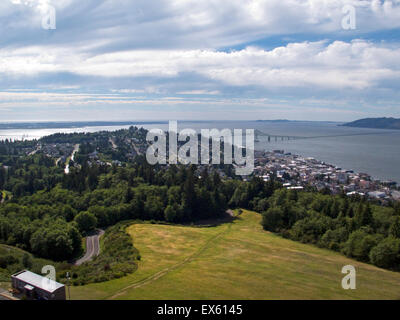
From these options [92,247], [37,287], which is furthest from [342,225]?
[37,287]

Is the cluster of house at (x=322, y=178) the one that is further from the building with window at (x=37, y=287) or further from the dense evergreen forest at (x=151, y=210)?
the building with window at (x=37, y=287)

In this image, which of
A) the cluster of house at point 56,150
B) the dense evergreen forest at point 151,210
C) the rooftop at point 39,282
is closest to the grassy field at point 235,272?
the rooftop at point 39,282

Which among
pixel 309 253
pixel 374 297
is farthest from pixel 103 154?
pixel 374 297

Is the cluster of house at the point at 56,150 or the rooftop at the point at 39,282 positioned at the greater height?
the cluster of house at the point at 56,150

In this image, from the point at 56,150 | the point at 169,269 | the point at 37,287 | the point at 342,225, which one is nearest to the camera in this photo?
the point at 37,287

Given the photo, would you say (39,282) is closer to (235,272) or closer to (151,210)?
(235,272)

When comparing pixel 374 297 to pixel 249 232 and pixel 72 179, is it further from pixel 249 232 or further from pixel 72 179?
pixel 72 179
